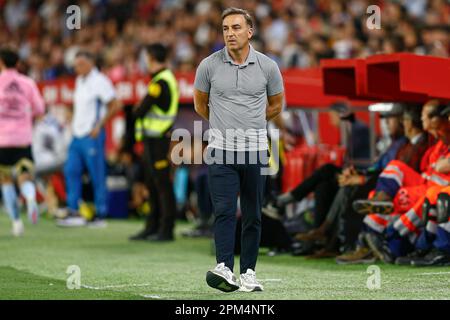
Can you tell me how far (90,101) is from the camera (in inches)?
A: 592

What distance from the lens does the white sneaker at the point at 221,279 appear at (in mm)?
7707

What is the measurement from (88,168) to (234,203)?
24.3 feet

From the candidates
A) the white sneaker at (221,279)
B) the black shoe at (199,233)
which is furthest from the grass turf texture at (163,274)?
the black shoe at (199,233)

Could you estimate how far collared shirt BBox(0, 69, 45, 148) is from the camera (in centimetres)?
1316

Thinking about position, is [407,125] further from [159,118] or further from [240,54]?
[159,118]

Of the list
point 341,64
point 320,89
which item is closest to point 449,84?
point 341,64

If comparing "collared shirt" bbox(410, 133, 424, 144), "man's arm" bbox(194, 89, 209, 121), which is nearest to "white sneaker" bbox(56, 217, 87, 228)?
"collared shirt" bbox(410, 133, 424, 144)

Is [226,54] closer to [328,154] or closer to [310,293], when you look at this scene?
[310,293]

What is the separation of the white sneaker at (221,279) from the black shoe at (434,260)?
2.27 metres

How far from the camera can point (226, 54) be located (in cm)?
A: 793

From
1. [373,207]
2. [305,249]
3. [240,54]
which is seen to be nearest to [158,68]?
[305,249]

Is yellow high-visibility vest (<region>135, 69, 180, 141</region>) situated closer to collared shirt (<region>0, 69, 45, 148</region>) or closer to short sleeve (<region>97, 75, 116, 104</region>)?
collared shirt (<region>0, 69, 45, 148</region>)

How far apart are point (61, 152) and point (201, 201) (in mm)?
4298

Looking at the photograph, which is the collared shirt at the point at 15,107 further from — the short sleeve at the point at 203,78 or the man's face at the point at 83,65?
the short sleeve at the point at 203,78
